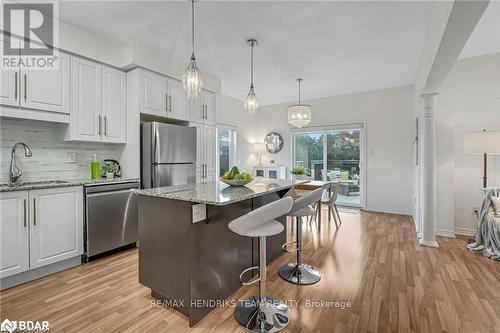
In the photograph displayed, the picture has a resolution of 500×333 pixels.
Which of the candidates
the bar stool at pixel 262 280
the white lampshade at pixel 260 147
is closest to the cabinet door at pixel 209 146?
the white lampshade at pixel 260 147

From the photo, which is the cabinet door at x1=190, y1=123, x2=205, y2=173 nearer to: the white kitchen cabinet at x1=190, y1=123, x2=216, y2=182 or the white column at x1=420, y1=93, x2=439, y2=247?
the white kitchen cabinet at x1=190, y1=123, x2=216, y2=182

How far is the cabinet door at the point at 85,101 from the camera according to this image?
283 cm

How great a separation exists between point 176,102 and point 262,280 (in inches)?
119

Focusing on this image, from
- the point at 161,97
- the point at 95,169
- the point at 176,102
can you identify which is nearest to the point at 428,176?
the point at 176,102

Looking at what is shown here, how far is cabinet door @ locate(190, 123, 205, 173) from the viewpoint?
409 cm

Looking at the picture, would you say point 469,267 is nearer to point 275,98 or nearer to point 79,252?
point 79,252

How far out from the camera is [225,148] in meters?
6.20

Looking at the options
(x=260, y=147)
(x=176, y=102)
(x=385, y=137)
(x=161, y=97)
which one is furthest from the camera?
(x=260, y=147)

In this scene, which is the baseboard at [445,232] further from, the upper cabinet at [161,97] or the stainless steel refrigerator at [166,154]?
the upper cabinet at [161,97]

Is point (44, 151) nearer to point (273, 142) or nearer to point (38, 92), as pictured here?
point (38, 92)

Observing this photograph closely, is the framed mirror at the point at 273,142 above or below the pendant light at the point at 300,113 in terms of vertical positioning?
below

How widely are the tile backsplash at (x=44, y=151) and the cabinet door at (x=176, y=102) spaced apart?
114 centimetres

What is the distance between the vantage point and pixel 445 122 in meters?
3.68

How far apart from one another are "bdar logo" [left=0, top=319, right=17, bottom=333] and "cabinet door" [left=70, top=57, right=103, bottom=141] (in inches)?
73.3
